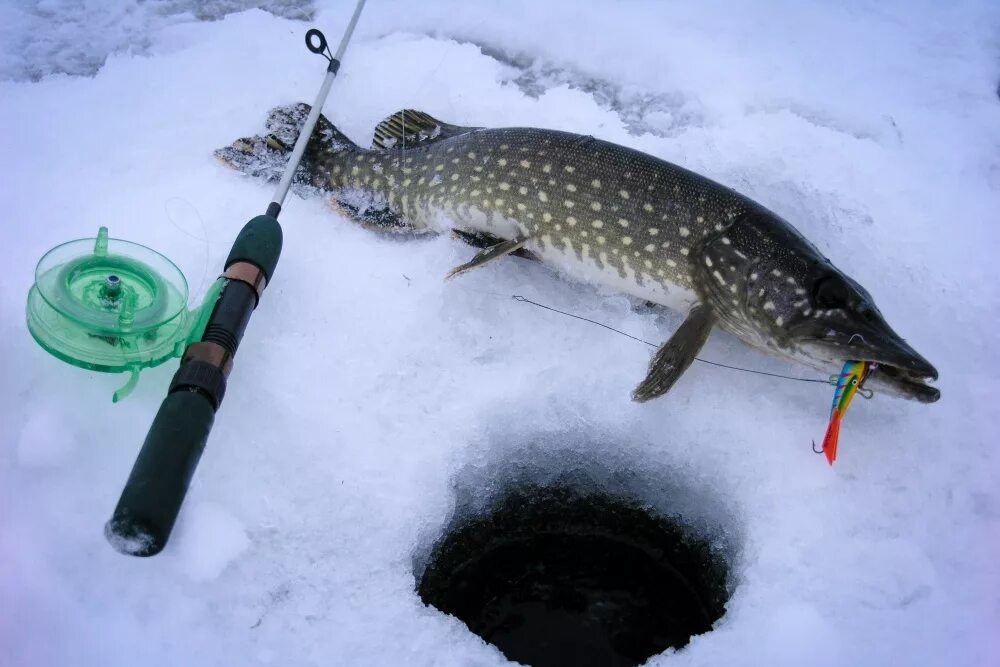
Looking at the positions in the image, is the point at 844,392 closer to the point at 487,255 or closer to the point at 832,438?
the point at 832,438

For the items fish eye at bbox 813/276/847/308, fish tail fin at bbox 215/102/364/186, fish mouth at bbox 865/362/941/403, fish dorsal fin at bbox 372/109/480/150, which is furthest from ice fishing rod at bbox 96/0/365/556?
fish mouth at bbox 865/362/941/403

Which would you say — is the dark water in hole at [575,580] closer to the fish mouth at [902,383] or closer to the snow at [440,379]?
the snow at [440,379]

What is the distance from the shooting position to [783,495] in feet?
6.86

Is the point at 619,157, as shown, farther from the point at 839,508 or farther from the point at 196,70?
the point at 196,70

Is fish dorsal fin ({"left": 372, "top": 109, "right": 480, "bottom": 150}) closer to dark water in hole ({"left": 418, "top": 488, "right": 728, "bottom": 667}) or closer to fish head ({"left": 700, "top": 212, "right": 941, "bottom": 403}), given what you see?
fish head ({"left": 700, "top": 212, "right": 941, "bottom": 403})

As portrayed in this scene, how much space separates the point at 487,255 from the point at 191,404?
1071 mm

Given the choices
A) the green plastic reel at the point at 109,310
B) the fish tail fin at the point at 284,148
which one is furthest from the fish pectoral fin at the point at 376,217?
the green plastic reel at the point at 109,310

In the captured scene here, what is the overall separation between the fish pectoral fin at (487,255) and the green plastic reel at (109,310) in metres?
0.75

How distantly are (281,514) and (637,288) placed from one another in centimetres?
129

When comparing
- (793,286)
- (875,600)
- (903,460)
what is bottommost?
(875,600)

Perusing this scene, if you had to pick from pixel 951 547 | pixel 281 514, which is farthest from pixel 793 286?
pixel 281 514

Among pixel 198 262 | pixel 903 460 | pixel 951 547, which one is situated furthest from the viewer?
pixel 198 262

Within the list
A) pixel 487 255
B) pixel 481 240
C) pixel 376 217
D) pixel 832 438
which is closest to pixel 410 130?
pixel 376 217

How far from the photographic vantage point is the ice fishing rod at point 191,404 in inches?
58.6
